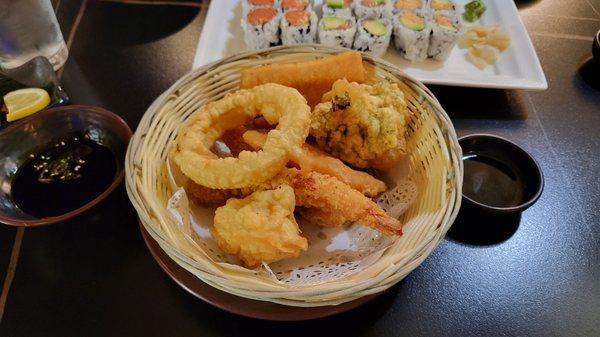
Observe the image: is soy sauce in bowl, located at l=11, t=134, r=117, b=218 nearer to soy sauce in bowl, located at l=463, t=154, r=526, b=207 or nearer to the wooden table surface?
the wooden table surface

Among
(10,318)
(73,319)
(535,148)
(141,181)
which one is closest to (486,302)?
(535,148)

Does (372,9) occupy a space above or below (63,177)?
above

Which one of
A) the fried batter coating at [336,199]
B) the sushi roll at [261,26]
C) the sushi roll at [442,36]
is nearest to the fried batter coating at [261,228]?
the fried batter coating at [336,199]

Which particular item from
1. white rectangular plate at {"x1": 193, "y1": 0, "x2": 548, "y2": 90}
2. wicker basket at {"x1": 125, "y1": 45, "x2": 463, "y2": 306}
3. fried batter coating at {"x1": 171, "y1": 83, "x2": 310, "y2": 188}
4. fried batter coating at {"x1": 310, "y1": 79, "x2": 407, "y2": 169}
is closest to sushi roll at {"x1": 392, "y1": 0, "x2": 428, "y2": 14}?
white rectangular plate at {"x1": 193, "y1": 0, "x2": 548, "y2": 90}

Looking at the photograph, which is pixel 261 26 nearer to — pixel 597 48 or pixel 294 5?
pixel 294 5

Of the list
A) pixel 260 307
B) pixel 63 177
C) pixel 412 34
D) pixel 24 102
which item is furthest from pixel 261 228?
pixel 412 34

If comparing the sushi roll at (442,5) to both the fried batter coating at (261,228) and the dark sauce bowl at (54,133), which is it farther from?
the dark sauce bowl at (54,133)

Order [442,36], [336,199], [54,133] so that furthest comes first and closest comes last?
[442,36], [54,133], [336,199]
